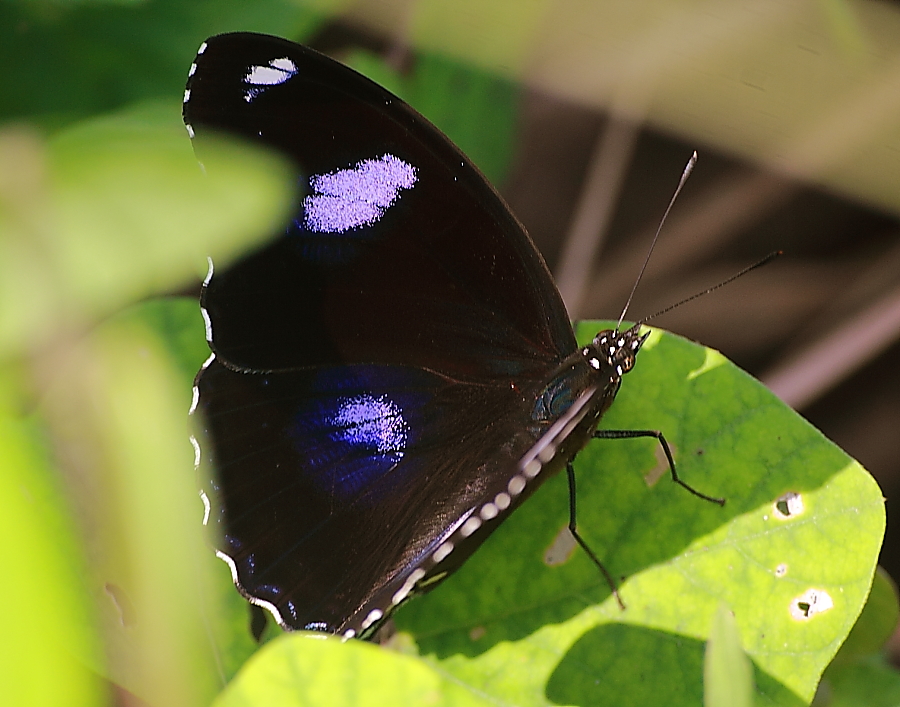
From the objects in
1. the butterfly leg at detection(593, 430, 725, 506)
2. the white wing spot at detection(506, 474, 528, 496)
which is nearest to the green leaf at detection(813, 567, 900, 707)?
the butterfly leg at detection(593, 430, 725, 506)

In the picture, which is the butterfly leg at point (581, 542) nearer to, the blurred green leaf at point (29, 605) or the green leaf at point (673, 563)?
the green leaf at point (673, 563)

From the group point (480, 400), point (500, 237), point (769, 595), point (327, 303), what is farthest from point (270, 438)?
point (769, 595)

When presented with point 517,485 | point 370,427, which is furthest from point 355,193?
point 517,485

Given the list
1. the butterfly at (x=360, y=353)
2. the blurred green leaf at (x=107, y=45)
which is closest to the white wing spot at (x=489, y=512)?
the butterfly at (x=360, y=353)

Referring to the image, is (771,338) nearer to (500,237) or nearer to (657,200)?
(657,200)

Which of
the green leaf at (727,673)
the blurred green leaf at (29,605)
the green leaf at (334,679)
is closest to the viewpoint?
the blurred green leaf at (29,605)

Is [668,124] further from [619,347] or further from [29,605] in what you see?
[29,605]
